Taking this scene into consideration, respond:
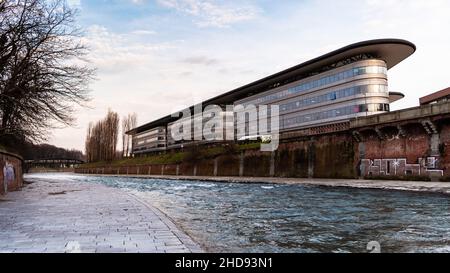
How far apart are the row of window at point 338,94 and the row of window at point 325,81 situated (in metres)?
1.96

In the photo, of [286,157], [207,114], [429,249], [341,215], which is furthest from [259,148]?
[207,114]

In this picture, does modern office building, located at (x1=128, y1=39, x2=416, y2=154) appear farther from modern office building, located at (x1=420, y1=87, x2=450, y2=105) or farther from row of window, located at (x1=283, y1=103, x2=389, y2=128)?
modern office building, located at (x1=420, y1=87, x2=450, y2=105)

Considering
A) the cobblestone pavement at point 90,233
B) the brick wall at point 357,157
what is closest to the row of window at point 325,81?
the brick wall at point 357,157

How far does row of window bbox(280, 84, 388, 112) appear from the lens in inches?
2381

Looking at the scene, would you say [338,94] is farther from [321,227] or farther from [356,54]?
[321,227]

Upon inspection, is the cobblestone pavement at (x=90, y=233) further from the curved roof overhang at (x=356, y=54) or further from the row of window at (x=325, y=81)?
the curved roof overhang at (x=356, y=54)

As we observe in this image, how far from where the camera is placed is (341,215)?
13164 mm

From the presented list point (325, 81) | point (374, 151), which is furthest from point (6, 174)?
point (325, 81)

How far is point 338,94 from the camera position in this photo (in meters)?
64.6

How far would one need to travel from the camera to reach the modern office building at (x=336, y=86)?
6050 centimetres

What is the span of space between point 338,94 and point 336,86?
58.9 inches

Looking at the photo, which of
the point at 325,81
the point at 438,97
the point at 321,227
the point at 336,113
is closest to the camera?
the point at 321,227
